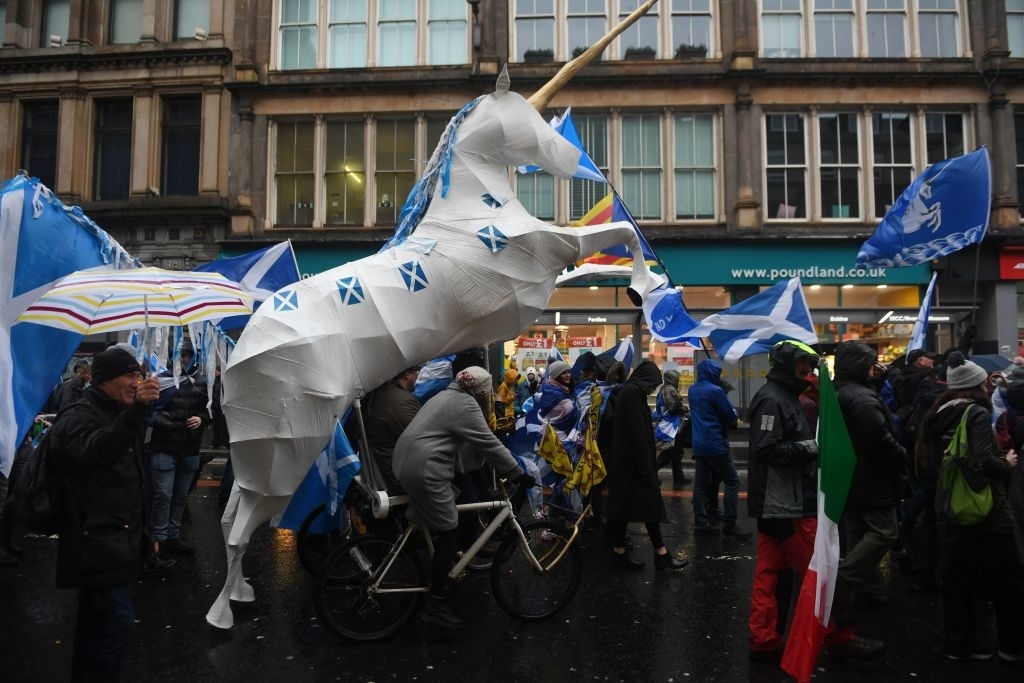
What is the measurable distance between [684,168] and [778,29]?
13.6 ft

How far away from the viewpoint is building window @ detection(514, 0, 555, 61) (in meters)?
18.5

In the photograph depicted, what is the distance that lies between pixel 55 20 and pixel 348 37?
8350 mm

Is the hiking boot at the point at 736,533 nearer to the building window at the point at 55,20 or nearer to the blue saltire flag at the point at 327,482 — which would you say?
the blue saltire flag at the point at 327,482

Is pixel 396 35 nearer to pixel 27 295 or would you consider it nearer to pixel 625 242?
pixel 625 242

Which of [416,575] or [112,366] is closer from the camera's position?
[112,366]

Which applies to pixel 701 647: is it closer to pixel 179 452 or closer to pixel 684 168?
pixel 179 452

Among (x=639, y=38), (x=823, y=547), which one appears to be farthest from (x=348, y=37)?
(x=823, y=547)

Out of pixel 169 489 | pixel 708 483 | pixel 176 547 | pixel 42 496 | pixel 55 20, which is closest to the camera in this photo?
pixel 42 496

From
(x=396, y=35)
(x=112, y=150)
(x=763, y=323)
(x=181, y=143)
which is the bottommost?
(x=763, y=323)

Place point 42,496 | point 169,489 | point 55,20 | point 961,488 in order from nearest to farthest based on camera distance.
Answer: point 42,496 → point 961,488 → point 169,489 → point 55,20

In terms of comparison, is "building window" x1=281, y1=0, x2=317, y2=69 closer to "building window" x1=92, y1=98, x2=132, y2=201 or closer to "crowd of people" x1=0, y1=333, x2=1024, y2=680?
"building window" x1=92, y1=98, x2=132, y2=201

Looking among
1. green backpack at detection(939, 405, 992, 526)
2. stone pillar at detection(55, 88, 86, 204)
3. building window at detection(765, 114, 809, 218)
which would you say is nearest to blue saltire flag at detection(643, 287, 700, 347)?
green backpack at detection(939, 405, 992, 526)

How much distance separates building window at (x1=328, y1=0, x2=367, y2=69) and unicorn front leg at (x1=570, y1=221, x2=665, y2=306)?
1538 centimetres

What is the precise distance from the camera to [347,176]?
18969mm
